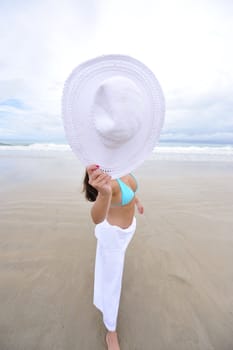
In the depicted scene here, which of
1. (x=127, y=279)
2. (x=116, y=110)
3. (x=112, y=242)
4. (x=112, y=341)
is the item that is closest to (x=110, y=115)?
(x=116, y=110)

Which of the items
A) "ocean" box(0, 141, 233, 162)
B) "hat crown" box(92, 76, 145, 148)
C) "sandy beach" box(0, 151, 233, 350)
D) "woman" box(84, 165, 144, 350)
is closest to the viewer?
"hat crown" box(92, 76, 145, 148)

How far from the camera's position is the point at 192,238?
11.0 feet

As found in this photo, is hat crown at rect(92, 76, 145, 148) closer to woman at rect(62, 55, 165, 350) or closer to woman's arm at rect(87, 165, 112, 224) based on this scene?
woman at rect(62, 55, 165, 350)

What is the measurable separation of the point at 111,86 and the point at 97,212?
28.6 inches

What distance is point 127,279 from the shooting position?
8.04 feet

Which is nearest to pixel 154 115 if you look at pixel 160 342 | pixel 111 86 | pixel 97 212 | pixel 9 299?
pixel 111 86

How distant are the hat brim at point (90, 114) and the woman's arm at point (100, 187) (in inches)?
2.2

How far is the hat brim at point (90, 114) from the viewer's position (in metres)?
1.09

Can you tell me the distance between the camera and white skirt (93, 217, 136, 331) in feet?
5.10

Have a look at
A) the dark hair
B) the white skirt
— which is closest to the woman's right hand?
the dark hair

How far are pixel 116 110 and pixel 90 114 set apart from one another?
0.47 ft

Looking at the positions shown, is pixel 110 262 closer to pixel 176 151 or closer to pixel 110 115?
pixel 110 115

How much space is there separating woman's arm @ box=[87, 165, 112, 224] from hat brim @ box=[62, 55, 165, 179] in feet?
0.19

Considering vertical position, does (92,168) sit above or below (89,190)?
above
